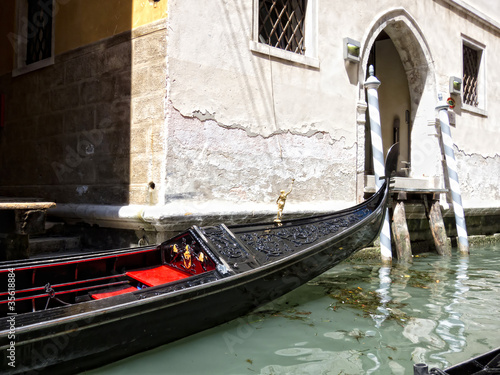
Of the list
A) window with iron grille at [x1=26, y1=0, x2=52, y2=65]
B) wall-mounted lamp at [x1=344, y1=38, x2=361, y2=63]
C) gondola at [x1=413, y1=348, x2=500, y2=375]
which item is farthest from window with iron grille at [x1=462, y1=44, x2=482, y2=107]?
gondola at [x1=413, y1=348, x2=500, y2=375]

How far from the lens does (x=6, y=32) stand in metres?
5.80

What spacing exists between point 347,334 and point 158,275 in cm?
119

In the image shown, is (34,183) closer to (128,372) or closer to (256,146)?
(256,146)

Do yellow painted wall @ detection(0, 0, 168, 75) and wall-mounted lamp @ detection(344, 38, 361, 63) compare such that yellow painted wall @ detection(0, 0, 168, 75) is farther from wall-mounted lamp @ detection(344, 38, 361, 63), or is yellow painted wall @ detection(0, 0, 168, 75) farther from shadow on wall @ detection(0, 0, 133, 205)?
wall-mounted lamp @ detection(344, 38, 361, 63)

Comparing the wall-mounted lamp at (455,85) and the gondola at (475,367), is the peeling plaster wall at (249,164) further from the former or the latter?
the gondola at (475,367)

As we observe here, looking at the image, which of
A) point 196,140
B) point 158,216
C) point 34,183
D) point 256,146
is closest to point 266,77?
point 256,146

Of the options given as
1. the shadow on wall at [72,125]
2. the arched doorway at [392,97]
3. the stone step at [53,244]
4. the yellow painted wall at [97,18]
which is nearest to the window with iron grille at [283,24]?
the yellow painted wall at [97,18]

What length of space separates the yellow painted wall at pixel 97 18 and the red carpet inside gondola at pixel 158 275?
2173 millimetres

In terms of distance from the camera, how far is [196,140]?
4117 millimetres

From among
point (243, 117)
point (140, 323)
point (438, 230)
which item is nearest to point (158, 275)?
point (140, 323)

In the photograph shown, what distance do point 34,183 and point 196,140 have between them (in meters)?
2.35

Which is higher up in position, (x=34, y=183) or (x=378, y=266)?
(x=34, y=183)

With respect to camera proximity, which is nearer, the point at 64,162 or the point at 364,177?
the point at 64,162

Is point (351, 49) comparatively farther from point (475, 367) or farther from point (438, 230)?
point (475, 367)
